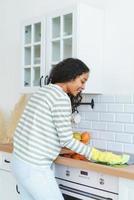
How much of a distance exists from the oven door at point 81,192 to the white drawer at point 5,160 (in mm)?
587

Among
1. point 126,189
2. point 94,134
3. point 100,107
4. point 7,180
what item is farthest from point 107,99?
point 7,180

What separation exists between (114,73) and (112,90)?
12cm

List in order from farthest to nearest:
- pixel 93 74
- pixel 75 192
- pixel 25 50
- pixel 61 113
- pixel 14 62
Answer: pixel 14 62, pixel 25 50, pixel 93 74, pixel 75 192, pixel 61 113

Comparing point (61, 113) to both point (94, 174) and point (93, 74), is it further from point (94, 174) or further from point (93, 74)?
point (93, 74)

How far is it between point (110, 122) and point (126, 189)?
0.83 metres

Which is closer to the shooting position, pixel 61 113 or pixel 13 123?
→ pixel 61 113

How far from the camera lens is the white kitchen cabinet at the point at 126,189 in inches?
71.5

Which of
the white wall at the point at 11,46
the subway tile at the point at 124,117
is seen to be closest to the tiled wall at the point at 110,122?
the subway tile at the point at 124,117

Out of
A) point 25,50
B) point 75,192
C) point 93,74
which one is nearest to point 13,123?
point 25,50

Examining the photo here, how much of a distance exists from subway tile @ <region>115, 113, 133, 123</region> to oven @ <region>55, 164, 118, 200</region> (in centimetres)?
57

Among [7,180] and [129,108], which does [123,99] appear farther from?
[7,180]

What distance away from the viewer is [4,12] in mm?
3752

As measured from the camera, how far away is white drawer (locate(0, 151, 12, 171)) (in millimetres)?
2742

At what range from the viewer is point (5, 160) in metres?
2.79
